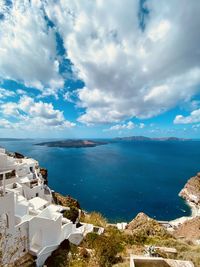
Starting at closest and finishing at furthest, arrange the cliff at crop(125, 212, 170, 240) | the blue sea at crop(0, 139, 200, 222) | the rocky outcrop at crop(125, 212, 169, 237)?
1. the cliff at crop(125, 212, 170, 240)
2. the rocky outcrop at crop(125, 212, 169, 237)
3. the blue sea at crop(0, 139, 200, 222)

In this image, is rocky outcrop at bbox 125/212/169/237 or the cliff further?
rocky outcrop at bbox 125/212/169/237

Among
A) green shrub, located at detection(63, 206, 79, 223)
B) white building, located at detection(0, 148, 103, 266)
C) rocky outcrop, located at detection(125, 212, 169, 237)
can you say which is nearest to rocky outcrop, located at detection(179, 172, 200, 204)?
rocky outcrop, located at detection(125, 212, 169, 237)

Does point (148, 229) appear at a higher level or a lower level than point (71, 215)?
lower

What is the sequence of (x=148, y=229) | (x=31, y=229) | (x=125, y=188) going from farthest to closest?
(x=125, y=188)
(x=148, y=229)
(x=31, y=229)

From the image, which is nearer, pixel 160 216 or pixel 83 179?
pixel 160 216

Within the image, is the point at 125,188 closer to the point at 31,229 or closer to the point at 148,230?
the point at 148,230

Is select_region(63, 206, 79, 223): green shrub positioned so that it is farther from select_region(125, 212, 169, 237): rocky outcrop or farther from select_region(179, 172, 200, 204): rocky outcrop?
select_region(179, 172, 200, 204): rocky outcrop

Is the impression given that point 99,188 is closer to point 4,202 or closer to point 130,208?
point 130,208

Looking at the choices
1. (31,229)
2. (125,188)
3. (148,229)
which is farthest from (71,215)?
(125,188)

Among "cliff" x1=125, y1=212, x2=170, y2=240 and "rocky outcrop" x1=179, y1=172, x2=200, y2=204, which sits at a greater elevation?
"cliff" x1=125, y1=212, x2=170, y2=240

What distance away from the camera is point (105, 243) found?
2147cm

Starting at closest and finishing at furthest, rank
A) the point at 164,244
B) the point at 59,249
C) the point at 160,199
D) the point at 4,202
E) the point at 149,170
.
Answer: the point at 4,202
the point at 59,249
the point at 164,244
the point at 160,199
the point at 149,170

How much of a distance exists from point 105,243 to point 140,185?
233ft

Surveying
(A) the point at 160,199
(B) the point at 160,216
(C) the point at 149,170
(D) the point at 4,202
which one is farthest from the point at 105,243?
(C) the point at 149,170
